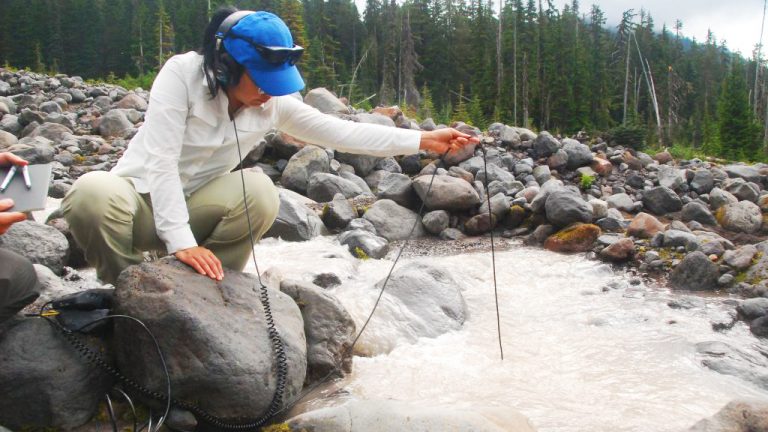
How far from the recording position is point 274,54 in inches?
→ 107

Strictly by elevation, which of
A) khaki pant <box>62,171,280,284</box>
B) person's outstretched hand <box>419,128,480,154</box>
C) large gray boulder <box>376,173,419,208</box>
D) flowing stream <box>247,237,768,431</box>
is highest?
person's outstretched hand <box>419,128,480,154</box>

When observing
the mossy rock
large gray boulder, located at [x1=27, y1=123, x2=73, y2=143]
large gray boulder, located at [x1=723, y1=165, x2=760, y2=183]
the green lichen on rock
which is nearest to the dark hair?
the green lichen on rock

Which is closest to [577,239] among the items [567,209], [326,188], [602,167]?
[567,209]

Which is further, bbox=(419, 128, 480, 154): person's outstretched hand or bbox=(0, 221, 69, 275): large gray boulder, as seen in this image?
bbox=(0, 221, 69, 275): large gray boulder

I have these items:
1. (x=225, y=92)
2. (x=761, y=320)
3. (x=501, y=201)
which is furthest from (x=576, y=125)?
(x=225, y=92)

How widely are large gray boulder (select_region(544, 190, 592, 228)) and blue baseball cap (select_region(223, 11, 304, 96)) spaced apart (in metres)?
6.59

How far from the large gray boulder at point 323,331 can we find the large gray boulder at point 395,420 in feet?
3.19

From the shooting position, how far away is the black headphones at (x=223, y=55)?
9.05 feet

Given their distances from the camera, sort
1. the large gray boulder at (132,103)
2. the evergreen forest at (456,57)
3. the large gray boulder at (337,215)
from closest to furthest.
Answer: the large gray boulder at (337,215) → the large gray boulder at (132,103) → the evergreen forest at (456,57)

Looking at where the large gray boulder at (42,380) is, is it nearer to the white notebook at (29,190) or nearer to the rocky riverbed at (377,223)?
the rocky riverbed at (377,223)

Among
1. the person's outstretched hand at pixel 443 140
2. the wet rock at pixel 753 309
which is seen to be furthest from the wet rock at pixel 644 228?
the person's outstretched hand at pixel 443 140

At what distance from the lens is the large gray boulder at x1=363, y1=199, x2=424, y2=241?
8766 millimetres

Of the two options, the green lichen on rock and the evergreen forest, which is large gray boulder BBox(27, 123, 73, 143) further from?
the evergreen forest

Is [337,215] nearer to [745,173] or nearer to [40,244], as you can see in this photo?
[40,244]
